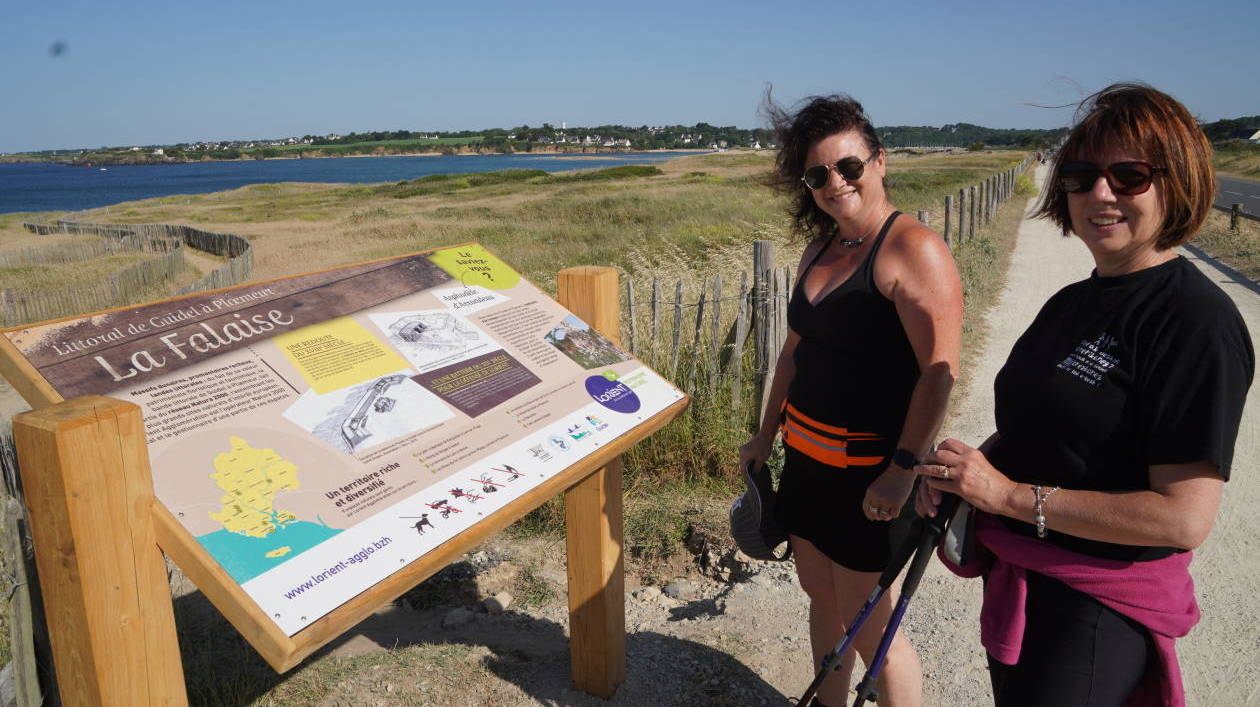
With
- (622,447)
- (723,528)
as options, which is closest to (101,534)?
(622,447)

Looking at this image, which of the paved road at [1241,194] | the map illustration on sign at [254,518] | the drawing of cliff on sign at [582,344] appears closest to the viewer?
the map illustration on sign at [254,518]

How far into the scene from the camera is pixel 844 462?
2236mm

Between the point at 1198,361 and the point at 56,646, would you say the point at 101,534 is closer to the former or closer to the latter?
the point at 56,646

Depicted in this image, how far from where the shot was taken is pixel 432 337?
7.42 ft

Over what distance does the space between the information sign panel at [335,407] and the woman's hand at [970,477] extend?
914 millimetres

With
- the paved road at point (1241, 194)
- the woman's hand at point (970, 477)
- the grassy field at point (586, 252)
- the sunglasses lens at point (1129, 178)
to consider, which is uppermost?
the sunglasses lens at point (1129, 178)

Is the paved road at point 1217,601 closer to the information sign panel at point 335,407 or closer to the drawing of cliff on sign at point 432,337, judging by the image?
the information sign panel at point 335,407

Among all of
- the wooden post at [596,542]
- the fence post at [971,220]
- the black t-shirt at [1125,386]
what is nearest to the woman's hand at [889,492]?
the black t-shirt at [1125,386]

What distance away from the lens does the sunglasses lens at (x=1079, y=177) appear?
1579mm

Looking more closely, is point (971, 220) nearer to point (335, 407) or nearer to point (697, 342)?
point (697, 342)

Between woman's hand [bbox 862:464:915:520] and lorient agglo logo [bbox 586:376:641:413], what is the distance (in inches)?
29.4

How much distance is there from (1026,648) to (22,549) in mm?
2243

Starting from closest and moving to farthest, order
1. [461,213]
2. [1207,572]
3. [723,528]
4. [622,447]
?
[622,447]
[1207,572]
[723,528]
[461,213]

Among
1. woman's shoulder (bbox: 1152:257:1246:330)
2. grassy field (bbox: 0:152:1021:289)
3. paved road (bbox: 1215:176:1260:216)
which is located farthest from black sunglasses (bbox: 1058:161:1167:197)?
paved road (bbox: 1215:176:1260:216)
